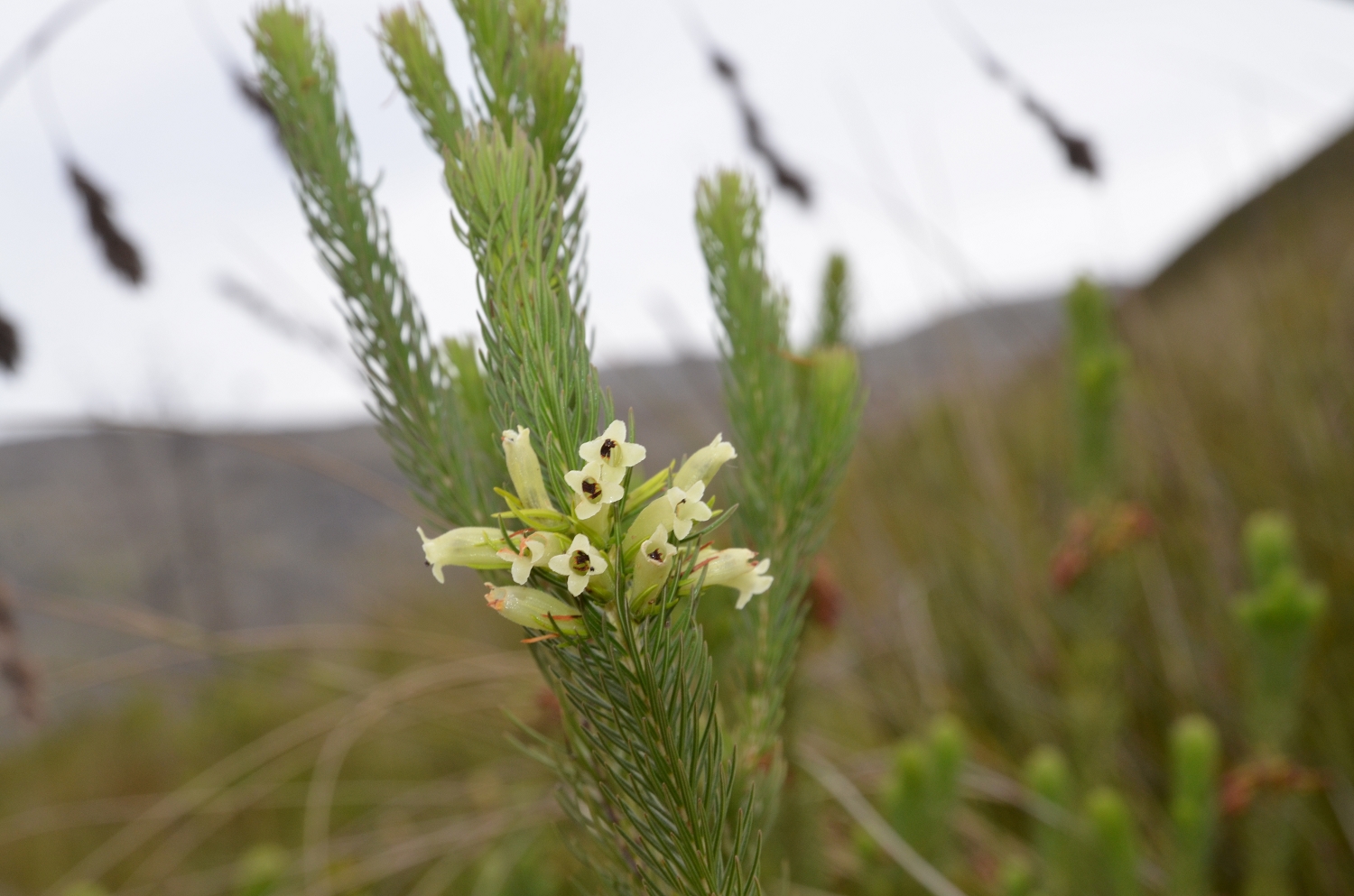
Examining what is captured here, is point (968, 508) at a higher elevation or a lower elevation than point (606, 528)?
lower

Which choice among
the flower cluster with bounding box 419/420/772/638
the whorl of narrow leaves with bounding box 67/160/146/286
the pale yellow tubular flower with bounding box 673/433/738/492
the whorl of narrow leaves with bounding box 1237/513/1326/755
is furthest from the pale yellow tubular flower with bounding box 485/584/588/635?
the whorl of narrow leaves with bounding box 1237/513/1326/755

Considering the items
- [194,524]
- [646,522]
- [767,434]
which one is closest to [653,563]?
[646,522]

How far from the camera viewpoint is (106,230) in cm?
137

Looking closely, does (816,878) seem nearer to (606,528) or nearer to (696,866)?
(696,866)

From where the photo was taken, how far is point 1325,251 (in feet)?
19.4

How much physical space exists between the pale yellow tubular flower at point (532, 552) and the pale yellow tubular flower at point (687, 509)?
0.07 meters

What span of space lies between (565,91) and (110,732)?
875cm

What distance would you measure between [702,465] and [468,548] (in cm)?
Result: 16

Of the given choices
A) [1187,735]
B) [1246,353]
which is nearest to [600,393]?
[1187,735]

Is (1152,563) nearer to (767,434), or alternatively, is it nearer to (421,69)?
(767,434)

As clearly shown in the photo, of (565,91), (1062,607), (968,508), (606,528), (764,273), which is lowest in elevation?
(1062,607)

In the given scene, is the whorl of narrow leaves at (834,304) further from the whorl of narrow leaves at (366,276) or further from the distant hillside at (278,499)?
the distant hillside at (278,499)

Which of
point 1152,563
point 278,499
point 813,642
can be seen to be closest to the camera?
point 1152,563

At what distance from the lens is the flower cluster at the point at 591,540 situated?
1.52ft
